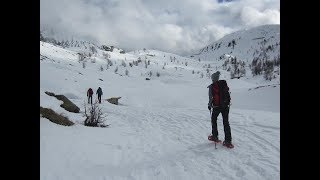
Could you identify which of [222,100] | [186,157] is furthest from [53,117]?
[222,100]

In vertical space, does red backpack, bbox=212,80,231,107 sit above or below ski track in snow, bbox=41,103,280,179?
above

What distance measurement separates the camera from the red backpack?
8109 mm

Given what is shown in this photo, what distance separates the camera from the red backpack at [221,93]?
811cm

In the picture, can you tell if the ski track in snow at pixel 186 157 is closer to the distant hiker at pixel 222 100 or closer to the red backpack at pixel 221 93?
the distant hiker at pixel 222 100

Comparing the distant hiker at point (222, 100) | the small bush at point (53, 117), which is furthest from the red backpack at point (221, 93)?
the small bush at point (53, 117)

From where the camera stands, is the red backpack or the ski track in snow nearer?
the ski track in snow

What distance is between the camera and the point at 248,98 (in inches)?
1538

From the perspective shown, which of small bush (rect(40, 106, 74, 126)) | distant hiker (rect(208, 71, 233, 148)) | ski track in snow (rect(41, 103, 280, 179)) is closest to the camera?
ski track in snow (rect(41, 103, 280, 179))

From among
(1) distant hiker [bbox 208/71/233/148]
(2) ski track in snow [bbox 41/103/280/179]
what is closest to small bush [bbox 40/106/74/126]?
(2) ski track in snow [bbox 41/103/280/179]

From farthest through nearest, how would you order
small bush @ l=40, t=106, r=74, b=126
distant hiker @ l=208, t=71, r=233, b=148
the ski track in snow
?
small bush @ l=40, t=106, r=74, b=126 → distant hiker @ l=208, t=71, r=233, b=148 → the ski track in snow

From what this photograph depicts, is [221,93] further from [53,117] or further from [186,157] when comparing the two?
[53,117]

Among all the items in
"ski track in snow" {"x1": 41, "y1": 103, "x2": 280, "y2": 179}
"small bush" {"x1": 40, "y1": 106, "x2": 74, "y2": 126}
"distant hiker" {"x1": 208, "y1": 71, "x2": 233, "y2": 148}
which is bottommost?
"ski track in snow" {"x1": 41, "y1": 103, "x2": 280, "y2": 179}

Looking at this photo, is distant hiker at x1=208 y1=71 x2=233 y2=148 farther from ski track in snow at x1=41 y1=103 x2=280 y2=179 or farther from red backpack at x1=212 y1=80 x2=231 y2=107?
ski track in snow at x1=41 y1=103 x2=280 y2=179
